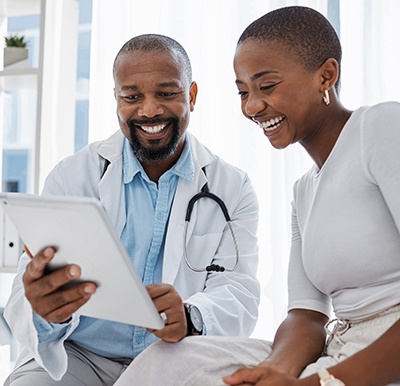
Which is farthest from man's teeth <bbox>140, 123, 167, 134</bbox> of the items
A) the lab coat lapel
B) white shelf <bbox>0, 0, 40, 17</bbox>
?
white shelf <bbox>0, 0, 40, 17</bbox>

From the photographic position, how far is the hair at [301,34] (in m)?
1.17

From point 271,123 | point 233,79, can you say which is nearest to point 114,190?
point 271,123

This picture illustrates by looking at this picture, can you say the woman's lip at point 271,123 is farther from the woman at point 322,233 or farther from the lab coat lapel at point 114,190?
the lab coat lapel at point 114,190

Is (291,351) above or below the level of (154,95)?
below

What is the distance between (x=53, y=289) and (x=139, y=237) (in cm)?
54

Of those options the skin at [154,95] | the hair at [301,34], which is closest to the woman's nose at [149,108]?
the skin at [154,95]

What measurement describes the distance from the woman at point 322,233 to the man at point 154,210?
11.4 inches

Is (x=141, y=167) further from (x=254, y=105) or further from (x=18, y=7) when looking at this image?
(x=18, y=7)

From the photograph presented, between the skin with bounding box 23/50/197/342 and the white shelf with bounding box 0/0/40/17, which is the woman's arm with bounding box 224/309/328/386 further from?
the white shelf with bounding box 0/0/40/17

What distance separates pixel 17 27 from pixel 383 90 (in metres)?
1.80

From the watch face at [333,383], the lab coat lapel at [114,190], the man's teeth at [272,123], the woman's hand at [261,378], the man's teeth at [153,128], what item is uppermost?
the man's teeth at [272,123]

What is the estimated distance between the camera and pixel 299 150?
7.48 ft

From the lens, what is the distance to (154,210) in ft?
5.44

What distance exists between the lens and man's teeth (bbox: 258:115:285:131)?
1.20m
